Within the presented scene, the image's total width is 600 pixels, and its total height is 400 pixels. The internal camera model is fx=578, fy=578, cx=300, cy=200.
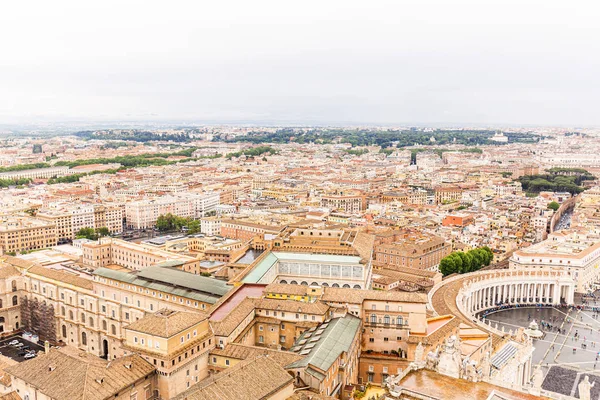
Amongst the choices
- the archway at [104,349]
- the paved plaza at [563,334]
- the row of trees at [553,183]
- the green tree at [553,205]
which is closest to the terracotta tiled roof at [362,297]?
the paved plaza at [563,334]

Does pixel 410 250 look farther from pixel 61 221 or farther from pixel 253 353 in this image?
pixel 61 221

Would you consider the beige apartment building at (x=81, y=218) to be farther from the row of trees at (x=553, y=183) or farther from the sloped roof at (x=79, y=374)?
the row of trees at (x=553, y=183)

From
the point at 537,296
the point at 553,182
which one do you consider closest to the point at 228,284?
the point at 537,296

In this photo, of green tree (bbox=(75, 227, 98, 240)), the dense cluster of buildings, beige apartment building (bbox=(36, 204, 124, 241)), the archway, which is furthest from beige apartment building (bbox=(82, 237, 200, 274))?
beige apartment building (bbox=(36, 204, 124, 241))

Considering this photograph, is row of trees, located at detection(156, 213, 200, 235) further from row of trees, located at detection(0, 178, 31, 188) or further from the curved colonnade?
row of trees, located at detection(0, 178, 31, 188)

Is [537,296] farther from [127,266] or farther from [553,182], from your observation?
[553,182]
